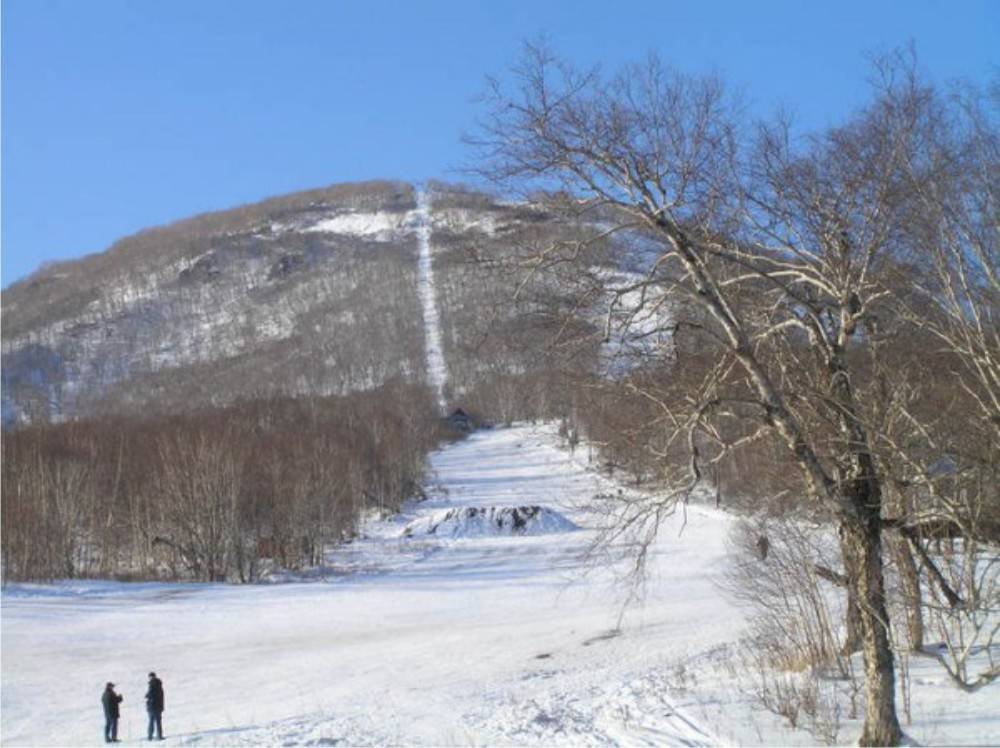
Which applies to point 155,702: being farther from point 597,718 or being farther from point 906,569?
point 906,569

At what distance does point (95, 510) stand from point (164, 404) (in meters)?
99.4

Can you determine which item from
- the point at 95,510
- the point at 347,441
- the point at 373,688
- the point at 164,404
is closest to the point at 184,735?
the point at 373,688

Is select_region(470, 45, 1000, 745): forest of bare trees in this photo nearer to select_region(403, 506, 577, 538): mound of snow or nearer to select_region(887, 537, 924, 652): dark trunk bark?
select_region(887, 537, 924, 652): dark trunk bark

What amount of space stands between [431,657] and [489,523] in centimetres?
3822

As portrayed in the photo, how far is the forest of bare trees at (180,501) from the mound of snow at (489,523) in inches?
208

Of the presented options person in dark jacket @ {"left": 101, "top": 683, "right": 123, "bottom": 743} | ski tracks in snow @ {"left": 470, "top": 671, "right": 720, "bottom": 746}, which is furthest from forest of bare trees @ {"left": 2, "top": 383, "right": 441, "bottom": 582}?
ski tracks in snow @ {"left": 470, "top": 671, "right": 720, "bottom": 746}

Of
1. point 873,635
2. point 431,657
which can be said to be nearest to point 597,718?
point 873,635

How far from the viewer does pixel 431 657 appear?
26234 millimetres

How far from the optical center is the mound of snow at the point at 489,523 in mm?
63688

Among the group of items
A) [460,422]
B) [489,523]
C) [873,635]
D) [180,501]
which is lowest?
[489,523]

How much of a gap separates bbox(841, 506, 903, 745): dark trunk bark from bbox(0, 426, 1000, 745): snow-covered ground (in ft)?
3.34

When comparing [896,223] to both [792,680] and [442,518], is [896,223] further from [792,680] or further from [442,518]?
[442,518]

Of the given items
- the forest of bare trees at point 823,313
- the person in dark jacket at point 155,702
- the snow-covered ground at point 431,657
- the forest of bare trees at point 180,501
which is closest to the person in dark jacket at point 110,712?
the snow-covered ground at point 431,657

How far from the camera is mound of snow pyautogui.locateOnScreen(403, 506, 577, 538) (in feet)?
209
